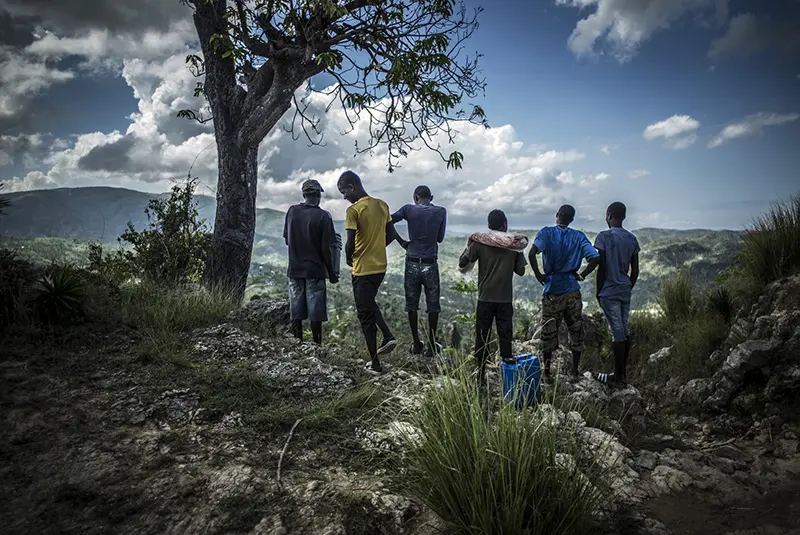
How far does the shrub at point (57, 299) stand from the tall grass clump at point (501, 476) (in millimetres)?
4676

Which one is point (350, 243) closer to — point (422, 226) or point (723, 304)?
point (422, 226)

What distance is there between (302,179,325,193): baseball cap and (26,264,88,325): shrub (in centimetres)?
305

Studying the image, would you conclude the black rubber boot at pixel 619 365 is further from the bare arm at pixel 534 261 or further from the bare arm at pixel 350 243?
the bare arm at pixel 350 243

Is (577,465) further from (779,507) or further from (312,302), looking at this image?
(312,302)

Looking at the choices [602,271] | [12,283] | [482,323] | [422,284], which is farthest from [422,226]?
[12,283]

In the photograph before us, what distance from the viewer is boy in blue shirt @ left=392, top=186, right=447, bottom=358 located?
19.5 ft

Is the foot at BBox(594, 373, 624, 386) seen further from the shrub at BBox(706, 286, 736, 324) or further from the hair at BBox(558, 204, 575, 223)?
the shrub at BBox(706, 286, 736, 324)

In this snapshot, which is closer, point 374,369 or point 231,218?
point 374,369

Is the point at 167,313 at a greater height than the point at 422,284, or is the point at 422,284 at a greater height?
the point at 422,284

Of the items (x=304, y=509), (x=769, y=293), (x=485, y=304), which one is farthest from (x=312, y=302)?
(x=769, y=293)

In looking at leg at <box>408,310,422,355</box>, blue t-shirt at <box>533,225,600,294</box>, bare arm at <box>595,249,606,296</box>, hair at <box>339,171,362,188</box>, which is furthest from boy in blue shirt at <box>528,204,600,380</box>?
hair at <box>339,171,362,188</box>

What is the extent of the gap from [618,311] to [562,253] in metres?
1.20

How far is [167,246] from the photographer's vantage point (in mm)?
7367

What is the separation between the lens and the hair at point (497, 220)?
4.91 meters
